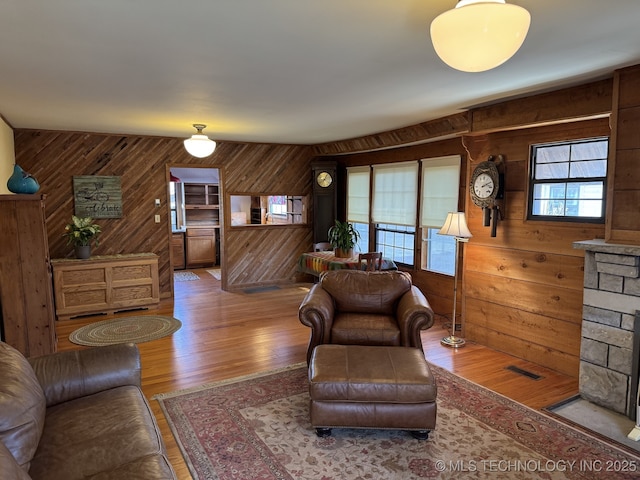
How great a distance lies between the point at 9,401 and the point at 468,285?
414 centimetres

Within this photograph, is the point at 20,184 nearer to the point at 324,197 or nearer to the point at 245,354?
the point at 245,354

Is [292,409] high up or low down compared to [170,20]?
down

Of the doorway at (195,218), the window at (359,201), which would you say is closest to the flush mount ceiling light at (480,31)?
the window at (359,201)

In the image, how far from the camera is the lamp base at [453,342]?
14.4ft

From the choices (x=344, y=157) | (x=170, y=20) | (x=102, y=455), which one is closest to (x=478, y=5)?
(x=170, y=20)

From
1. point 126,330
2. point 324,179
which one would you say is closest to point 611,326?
point 126,330

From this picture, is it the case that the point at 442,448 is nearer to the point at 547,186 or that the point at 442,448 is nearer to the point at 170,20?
the point at 547,186

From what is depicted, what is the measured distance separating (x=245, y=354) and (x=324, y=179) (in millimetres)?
3931

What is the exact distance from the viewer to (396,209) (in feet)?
20.4

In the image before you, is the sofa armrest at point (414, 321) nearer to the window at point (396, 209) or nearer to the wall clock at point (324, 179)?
the window at point (396, 209)

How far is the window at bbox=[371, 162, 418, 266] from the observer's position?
5.93 m

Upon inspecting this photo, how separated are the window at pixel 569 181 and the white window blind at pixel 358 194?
10.3 feet

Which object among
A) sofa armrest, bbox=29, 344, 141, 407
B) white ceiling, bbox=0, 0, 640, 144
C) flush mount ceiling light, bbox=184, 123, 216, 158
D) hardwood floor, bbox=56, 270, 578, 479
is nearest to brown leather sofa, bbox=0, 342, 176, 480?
sofa armrest, bbox=29, 344, 141, 407

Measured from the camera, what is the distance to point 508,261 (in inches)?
164
